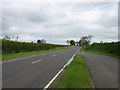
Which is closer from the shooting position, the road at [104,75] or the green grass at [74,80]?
the green grass at [74,80]

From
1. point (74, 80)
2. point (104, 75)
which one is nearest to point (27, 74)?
point (74, 80)

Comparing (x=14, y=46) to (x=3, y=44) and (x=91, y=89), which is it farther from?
(x=91, y=89)

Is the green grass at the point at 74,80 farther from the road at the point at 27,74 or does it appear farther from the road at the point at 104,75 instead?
the road at the point at 27,74

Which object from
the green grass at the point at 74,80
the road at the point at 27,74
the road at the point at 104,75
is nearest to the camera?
the green grass at the point at 74,80

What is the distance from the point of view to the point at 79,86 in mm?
6820

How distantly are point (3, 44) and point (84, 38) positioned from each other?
10360 centimetres

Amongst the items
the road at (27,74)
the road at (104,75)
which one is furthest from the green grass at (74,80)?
the road at (27,74)

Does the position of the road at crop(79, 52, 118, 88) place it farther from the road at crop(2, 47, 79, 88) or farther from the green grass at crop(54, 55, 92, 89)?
the road at crop(2, 47, 79, 88)

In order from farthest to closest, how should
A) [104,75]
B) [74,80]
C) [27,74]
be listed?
[104,75] < [27,74] < [74,80]

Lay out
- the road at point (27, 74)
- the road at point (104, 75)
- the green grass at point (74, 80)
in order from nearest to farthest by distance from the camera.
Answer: the green grass at point (74, 80) → the road at point (27, 74) → the road at point (104, 75)

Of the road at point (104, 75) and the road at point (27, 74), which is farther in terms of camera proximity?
the road at point (104, 75)

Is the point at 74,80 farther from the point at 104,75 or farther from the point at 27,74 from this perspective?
the point at 27,74

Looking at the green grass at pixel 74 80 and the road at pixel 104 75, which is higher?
the green grass at pixel 74 80

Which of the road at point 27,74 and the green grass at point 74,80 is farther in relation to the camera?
the road at point 27,74
